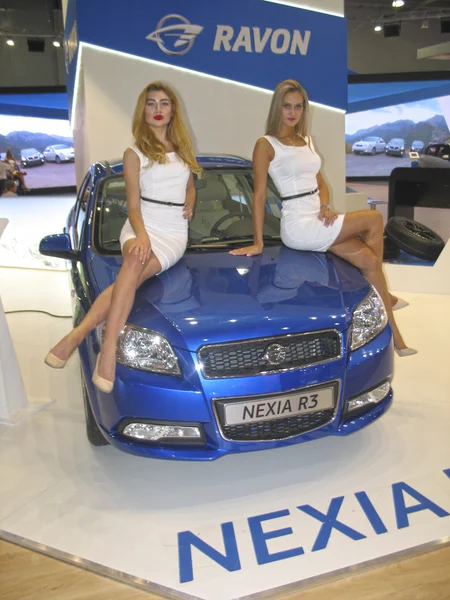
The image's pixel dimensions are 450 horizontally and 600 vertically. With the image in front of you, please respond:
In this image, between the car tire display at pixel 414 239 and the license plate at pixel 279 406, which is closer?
the license plate at pixel 279 406

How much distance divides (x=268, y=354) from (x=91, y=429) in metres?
1.04

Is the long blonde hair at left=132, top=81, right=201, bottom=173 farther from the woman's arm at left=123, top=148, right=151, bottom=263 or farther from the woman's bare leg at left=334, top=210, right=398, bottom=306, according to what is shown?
the woman's bare leg at left=334, top=210, right=398, bottom=306

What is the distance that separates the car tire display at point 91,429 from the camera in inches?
101

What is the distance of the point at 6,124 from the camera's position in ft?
45.6

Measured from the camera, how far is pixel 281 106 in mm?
2811

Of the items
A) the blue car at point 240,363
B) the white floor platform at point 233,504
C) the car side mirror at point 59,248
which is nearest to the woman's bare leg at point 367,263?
the blue car at point 240,363

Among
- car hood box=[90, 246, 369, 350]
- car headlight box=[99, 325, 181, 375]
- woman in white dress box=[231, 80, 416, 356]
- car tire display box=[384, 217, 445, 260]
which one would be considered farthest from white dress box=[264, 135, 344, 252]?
car tire display box=[384, 217, 445, 260]

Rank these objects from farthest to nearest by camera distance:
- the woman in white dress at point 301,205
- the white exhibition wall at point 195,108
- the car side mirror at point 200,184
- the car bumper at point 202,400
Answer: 1. the white exhibition wall at point 195,108
2. the car side mirror at point 200,184
3. the woman in white dress at point 301,205
4. the car bumper at point 202,400

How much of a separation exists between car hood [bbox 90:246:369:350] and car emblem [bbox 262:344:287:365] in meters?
0.05

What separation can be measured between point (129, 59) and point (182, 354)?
169 inches

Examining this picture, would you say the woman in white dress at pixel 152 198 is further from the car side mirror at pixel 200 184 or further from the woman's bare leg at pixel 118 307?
the car side mirror at pixel 200 184

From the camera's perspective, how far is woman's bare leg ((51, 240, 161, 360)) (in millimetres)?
2348

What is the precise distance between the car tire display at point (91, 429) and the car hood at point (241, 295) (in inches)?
22.1

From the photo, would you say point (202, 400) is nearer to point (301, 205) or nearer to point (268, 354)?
point (268, 354)
